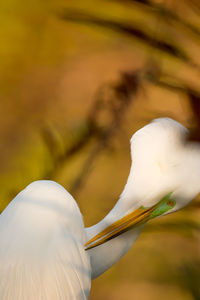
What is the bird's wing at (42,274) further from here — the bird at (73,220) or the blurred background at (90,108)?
the blurred background at (90,108)

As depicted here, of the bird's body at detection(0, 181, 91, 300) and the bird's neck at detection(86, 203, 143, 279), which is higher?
the bird's body at detection(0, 181, 91, 300)

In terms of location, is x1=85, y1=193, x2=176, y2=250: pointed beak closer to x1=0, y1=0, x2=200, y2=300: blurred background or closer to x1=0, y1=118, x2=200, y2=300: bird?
x1=0, y1=118, x2=200, y2=300: bird

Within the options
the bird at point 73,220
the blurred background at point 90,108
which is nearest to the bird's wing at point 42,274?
the bird at point 73,220

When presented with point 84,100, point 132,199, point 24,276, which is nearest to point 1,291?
point 24,276

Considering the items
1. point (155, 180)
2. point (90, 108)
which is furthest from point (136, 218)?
point (90, 108)

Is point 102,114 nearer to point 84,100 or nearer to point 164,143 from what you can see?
point 84,100

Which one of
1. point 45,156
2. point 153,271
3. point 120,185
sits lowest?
point 153,271

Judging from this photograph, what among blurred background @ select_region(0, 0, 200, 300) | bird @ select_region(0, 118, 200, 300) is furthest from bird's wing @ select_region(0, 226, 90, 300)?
blurred background @ select_region(0, 0, 200, 300)

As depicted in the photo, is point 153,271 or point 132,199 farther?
point 153,271
